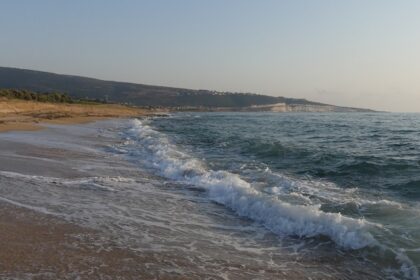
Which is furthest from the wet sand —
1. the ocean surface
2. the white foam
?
the white foam

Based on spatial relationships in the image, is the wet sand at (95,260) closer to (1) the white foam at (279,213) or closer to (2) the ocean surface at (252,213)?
(2) the ocean surface at (252,213)

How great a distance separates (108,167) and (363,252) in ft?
36.8

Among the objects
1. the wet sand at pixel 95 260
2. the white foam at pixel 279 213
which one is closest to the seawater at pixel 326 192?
the white foam at pixel 279 213

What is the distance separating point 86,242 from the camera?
8.20 m

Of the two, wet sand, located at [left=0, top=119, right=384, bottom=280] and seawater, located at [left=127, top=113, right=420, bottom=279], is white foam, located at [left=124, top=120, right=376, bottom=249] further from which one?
wet sand, located at [left=0, top=119, right=384, bottom=280]

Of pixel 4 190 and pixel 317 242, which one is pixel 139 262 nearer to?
pixel 317 242

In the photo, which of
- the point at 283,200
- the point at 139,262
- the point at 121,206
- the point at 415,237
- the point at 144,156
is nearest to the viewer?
the point at 139,262

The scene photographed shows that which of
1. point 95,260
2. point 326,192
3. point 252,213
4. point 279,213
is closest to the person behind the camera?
point 95,260

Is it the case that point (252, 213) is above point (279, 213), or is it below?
below

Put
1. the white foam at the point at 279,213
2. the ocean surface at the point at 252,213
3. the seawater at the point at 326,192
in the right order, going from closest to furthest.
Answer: the ocean surface at the point at 252,213
the seawater at the point at 326,192
the white foam at the point at 279,213

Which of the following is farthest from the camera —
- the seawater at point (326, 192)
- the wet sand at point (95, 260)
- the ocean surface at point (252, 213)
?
the seawater at point (326, 192)

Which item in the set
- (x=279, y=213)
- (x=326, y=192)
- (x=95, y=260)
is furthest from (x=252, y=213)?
(x=95, y=260)

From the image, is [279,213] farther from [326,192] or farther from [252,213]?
[326,192]

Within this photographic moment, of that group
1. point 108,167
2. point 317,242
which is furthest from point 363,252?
point 108,167
